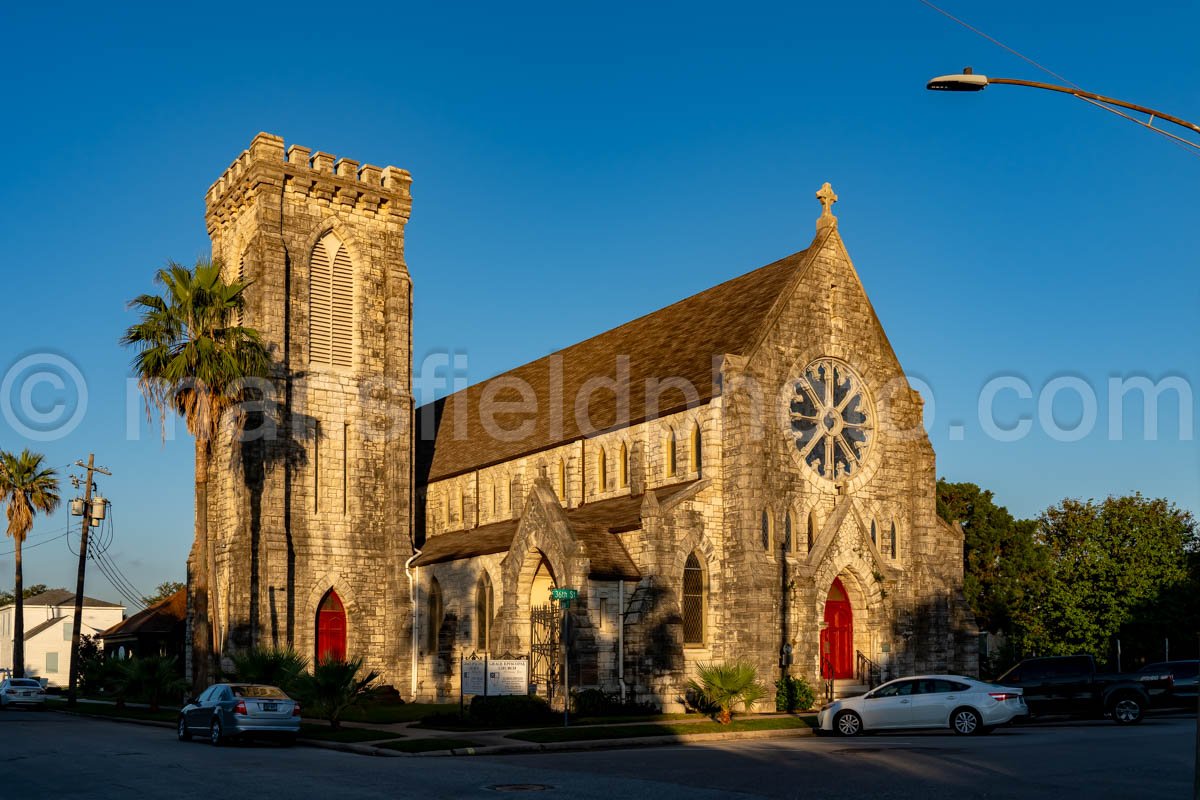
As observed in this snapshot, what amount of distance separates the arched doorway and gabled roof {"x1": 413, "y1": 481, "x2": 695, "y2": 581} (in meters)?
5.96

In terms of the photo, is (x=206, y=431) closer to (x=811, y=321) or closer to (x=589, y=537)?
(x=589, y=537)

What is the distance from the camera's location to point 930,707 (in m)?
25.9

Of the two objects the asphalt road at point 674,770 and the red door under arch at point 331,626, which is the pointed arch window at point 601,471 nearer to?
the red door under arch at point 331,626

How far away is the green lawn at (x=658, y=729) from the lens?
82.8 feet

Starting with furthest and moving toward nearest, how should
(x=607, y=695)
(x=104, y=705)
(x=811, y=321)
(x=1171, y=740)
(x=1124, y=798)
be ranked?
(x=104, y=705), (x=811, y=321), (x=607, y=695), (x=1171, y=740), (x=1124, y=798)

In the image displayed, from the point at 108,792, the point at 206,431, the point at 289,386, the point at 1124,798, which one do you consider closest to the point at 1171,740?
the point at 1124,798

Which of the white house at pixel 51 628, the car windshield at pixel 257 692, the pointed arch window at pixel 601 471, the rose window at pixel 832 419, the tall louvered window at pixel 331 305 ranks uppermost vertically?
the tall louvered window at pixel 331 305

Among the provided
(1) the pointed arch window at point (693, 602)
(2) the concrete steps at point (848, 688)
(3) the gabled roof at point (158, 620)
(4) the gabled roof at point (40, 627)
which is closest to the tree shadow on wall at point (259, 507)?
(1) the pointed arch window at point (693, 602)

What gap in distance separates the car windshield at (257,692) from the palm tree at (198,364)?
31.9 feet

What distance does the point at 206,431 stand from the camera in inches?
1366

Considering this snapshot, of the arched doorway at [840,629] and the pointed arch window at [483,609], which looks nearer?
the arched doorway at [840,629]

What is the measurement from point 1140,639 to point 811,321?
79.4ft

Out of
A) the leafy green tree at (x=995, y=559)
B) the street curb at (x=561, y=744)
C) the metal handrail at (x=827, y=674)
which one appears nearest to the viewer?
the street curb at (x=561, y=744)

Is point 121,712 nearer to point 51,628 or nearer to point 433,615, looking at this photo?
point 433,615
